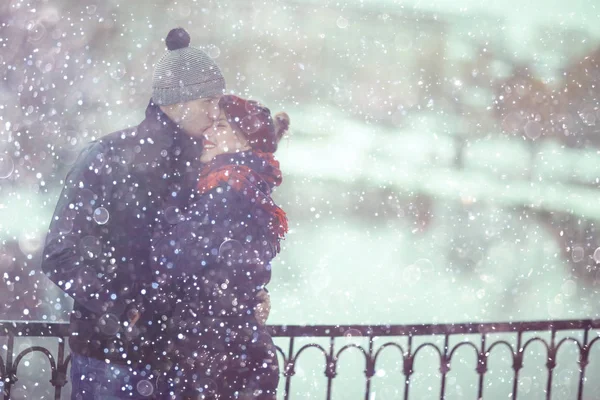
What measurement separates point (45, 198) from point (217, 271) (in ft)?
18.8

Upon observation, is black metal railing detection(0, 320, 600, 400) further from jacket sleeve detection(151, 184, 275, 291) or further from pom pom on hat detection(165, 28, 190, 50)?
pom pom on hat detection(165, 28, 190, 50)

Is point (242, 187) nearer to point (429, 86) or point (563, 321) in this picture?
point (563, 321)

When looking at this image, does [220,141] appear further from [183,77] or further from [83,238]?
[83,238]

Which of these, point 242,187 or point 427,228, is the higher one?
point 427,228

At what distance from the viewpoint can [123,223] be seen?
6.85 feet

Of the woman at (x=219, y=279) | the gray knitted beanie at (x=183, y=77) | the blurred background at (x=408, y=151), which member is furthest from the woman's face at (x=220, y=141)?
the blurred background at (x=408, y=151)

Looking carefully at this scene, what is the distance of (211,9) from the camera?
733 cm

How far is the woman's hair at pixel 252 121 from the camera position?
232 cm

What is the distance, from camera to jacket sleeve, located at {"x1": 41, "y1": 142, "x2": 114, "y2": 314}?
6.47 feet

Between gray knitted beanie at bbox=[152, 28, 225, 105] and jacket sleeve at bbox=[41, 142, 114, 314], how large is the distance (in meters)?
0.33

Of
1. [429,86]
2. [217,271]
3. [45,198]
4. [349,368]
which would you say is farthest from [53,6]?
[349,368]

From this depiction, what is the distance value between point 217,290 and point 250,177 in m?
0.44

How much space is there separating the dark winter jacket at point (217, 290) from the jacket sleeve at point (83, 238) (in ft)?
0.63

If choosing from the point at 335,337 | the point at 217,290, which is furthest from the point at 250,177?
the point at 335,337
